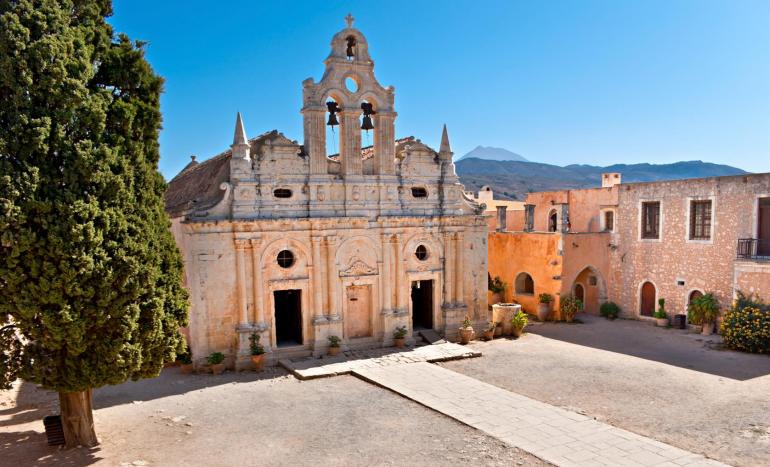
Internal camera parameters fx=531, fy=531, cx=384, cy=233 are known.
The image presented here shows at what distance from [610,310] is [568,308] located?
2.64m

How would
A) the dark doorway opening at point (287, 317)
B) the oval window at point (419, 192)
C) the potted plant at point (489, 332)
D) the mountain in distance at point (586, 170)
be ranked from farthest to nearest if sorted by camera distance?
the mountain in distance at point (586, 170)
the potted plant at point (489, 332)
the oval window at point (419, 192)
the dark doorway opening at point (287, 317)

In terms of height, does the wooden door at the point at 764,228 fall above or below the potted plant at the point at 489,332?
above

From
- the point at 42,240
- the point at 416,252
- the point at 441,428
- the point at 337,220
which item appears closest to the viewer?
the point at 42,240

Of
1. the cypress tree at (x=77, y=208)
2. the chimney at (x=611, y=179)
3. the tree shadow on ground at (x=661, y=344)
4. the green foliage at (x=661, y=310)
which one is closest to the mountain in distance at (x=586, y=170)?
the chimney at (x=611, y=179)

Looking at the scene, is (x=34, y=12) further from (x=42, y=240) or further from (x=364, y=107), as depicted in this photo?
(x=364, y=107)

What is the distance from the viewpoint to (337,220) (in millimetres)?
18906

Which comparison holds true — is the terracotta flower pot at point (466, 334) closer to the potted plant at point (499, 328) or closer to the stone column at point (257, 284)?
the potted plant at point (499, 328)

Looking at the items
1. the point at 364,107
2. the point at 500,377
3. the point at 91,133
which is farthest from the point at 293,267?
the point at 91,133

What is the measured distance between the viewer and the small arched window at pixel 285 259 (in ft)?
61.3

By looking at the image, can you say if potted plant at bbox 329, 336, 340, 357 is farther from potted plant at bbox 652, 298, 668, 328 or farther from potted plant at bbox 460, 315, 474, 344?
potted plant at bbox 652, 298, 668, 328

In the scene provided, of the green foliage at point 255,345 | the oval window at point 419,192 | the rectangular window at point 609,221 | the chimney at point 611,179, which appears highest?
the chimney at point 611,179

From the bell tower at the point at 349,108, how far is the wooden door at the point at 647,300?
14.4 metres

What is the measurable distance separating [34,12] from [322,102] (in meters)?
10.2

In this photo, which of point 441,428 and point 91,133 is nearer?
point 91,133
